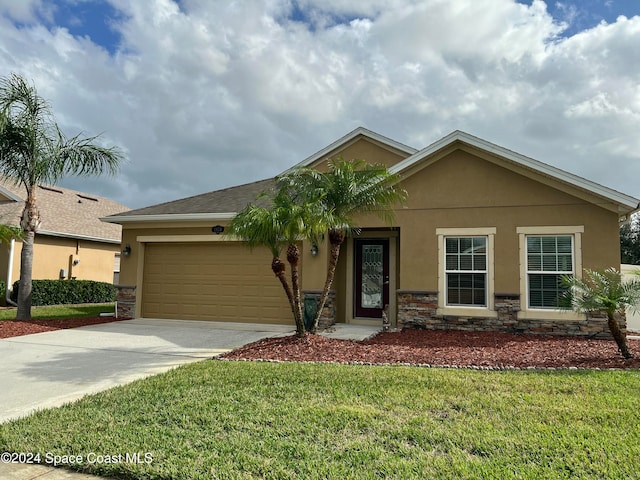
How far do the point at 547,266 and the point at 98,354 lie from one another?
31.9 feet

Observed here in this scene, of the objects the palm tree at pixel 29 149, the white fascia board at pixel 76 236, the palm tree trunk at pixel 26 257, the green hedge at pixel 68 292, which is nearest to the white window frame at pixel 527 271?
the palm tree at pixel 29 149

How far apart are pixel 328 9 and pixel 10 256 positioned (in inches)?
586

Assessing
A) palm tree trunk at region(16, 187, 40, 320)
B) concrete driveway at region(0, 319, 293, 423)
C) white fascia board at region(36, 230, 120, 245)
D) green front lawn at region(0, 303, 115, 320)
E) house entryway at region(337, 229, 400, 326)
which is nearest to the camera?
concrete driveway at region(0, 319, 293, 423)

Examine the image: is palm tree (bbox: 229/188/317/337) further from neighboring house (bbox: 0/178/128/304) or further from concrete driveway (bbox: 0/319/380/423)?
neighboring house (bbox: 0/178/128/304)

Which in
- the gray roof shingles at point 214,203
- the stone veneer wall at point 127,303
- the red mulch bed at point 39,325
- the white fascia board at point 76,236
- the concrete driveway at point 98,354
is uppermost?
the gray roof shingles at point 214,203

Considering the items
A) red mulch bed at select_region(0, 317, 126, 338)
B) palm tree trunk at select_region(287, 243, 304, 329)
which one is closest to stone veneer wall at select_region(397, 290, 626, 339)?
palm tree trunk at select_region(287, 243, 304, 329)

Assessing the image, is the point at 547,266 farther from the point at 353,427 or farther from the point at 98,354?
the point at 98,354

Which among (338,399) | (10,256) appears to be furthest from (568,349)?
(10,256)

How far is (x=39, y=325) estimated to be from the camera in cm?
1090

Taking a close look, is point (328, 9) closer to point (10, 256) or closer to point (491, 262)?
point (491, 262)

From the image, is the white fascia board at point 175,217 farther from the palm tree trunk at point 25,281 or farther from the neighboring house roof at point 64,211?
the neighboring house roof at point 64,211

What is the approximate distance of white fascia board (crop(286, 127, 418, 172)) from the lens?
14.1m

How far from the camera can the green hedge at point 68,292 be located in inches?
630

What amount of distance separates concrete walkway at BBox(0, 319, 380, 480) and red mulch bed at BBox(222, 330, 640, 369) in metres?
1.04
